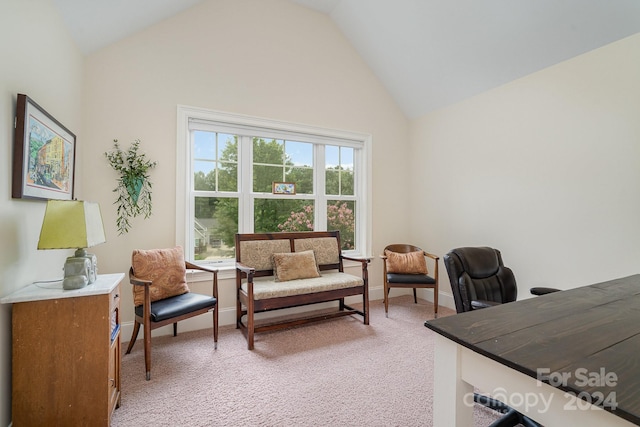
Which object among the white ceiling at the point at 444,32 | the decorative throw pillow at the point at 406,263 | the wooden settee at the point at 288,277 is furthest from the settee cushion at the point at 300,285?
the white ceiling at the point at 444,32

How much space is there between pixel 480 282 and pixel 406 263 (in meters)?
1.71

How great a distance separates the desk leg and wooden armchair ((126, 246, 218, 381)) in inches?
78.7

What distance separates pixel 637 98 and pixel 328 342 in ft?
10.7

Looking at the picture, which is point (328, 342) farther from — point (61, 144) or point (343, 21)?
point (343, 21)

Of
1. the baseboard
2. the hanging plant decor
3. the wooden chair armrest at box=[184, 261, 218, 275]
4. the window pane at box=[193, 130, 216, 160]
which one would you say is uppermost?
the window pane at box=[193, 130, 216, 160]

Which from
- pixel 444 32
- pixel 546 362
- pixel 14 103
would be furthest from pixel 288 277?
pixel 444 32

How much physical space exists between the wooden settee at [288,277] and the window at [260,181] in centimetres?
34

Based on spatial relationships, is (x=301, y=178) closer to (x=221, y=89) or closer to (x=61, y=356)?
(x=221, y=89)

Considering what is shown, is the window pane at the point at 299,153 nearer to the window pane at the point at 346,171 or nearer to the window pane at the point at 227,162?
the window pane at the point at 346,171

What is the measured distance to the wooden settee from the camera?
270 cm

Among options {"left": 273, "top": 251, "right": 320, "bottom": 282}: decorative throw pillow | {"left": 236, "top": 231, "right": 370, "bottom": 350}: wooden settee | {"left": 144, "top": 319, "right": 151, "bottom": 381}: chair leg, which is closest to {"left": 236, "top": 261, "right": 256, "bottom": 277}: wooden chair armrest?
{"left": 236, "top": 231, "right": 370, "bottom": 350}: wooden settee

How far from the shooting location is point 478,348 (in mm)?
863

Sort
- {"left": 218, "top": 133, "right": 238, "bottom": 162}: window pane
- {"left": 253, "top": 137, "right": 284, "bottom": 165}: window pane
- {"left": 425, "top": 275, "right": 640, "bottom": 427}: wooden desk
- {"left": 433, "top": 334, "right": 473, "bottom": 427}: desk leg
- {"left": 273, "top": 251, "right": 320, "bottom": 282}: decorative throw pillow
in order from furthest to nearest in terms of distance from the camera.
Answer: {"left": 253, "top": 137, "right": 284, "bottom": 165}: window pane < {"left": 218, "top": 133, "right": 238, "bottom": 162}: window pane < {"left": 273, "top": 251, "right": 320, "bottom": 282}: decorative throw pillow < {"left": 433, "top": 334, "right": 473, "bottom": 427}: desk leg < {"left": 425, "top": 275, "right": 640, "bottom": 427}: wooden desk

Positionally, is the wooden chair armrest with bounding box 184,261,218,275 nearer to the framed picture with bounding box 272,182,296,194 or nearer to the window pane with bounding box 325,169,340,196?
the framed picture with bounding box 272,182,296,194
